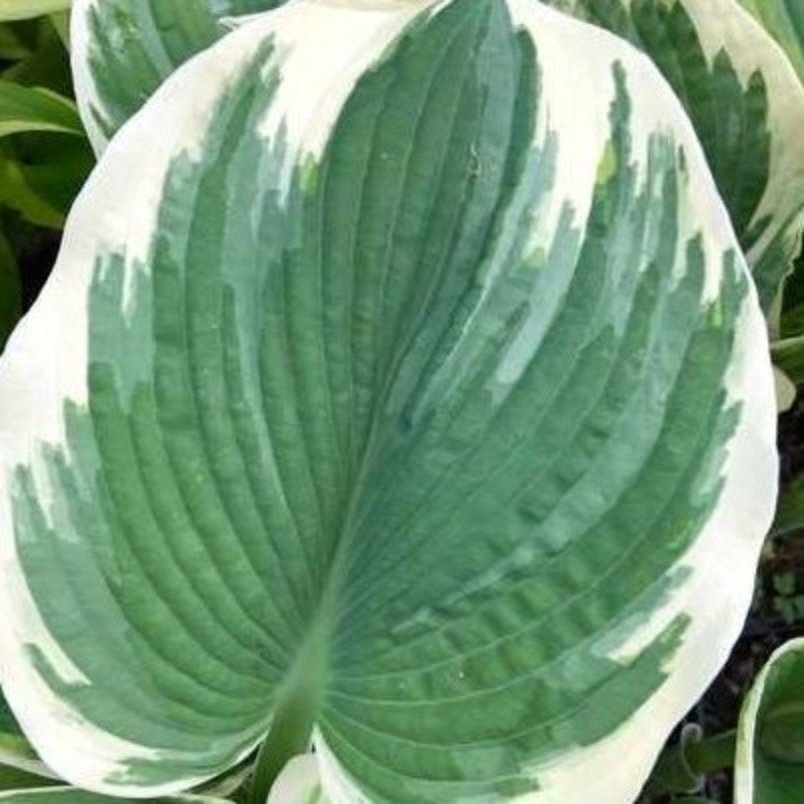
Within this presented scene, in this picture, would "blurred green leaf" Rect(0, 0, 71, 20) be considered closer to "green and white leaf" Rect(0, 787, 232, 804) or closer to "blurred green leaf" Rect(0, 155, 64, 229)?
"blurred green leaf" Rect(0, 155, 64, 229)

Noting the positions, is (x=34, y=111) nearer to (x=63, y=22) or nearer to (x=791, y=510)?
(x=63, y=22)

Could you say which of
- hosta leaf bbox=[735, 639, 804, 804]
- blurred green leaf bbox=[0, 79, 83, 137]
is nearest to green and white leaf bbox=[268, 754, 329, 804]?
hosta leaf bbox=[735, 639, 804, 804]

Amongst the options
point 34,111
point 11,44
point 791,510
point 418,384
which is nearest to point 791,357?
point 791,510

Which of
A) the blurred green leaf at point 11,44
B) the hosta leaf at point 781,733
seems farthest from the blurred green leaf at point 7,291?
the hosta leaf at point 781,733

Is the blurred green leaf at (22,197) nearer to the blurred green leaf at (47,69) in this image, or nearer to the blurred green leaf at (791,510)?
the blurred green leaf at (47,69)

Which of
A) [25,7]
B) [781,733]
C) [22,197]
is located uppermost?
[25,7]

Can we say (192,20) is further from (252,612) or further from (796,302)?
(796,302)
